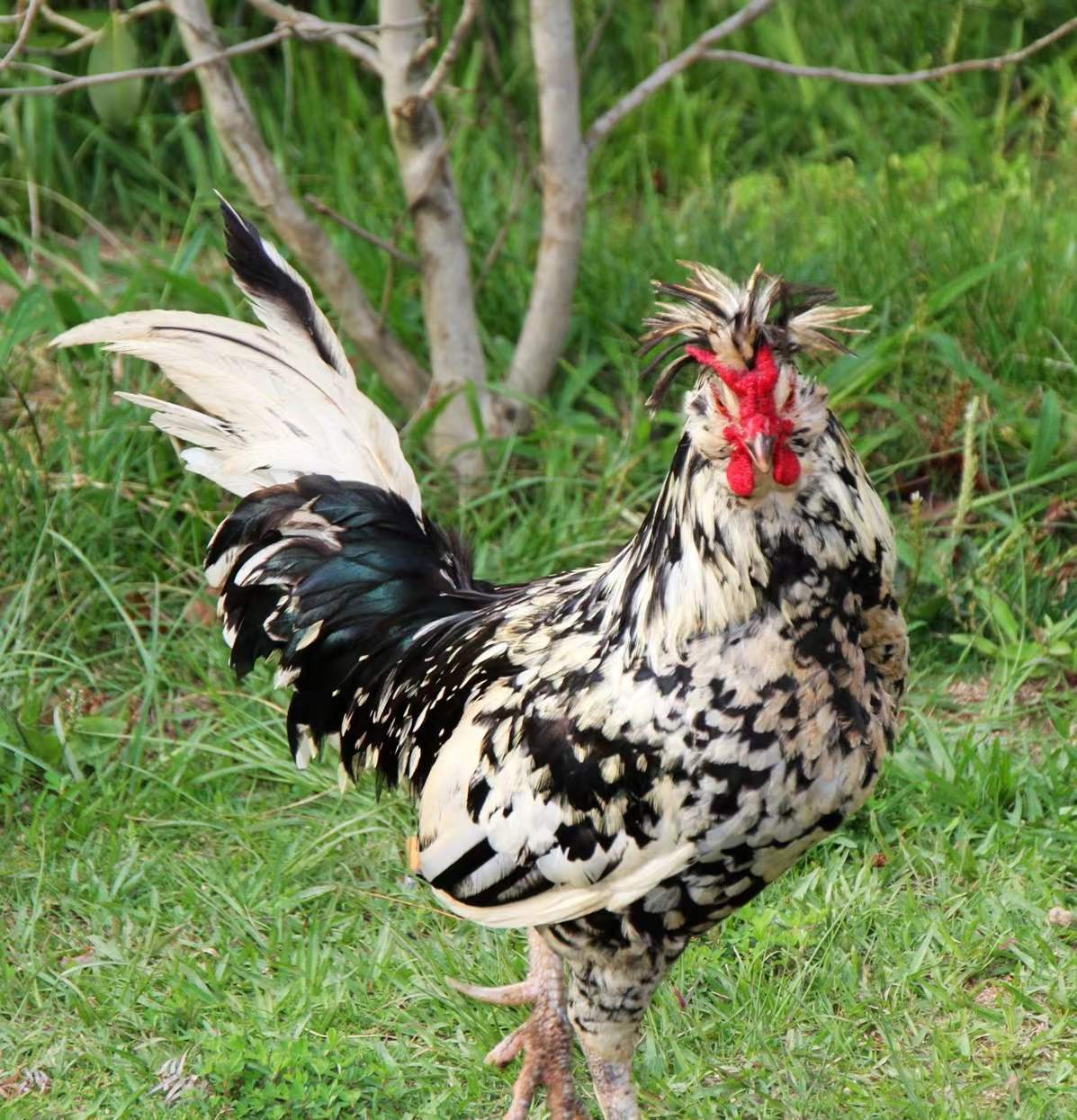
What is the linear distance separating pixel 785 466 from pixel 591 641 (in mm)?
579

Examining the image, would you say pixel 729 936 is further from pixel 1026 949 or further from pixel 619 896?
pixel 619 896

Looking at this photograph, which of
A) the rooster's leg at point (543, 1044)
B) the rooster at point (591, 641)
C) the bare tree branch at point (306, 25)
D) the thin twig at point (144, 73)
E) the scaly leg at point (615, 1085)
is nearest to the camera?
the rooster at point (591, 641)

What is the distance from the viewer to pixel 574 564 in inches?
183

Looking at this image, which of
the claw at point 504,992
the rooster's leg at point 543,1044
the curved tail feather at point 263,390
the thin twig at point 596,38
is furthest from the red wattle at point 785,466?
the thin twig at point 596,38

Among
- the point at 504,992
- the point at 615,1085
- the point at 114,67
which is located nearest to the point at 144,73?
the point at 114,67

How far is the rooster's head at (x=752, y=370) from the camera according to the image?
7.91 ft

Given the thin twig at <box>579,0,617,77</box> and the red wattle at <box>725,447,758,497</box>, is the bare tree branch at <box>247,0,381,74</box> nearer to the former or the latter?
the thin twig at <box>579,0,617,77</box>

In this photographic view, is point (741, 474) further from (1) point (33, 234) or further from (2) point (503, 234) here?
(1) point (33, 234)

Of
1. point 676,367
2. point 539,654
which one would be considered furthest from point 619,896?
point 676,367

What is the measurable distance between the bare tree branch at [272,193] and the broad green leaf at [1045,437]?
200 centimetres

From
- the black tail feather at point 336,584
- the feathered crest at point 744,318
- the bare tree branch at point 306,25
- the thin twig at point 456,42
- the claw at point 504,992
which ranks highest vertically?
the bare tree branch at point 306,25

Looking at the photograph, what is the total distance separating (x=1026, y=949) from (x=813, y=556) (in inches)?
57.0

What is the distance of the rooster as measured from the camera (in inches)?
99.2

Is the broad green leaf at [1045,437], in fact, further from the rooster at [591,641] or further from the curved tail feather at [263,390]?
the curved tail feather at [263,390]
